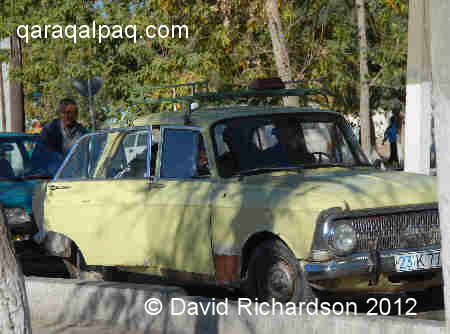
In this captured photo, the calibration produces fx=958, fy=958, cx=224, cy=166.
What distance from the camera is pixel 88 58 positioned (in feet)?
79.3

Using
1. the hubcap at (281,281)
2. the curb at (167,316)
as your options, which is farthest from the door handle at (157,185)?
the hubcap at (281,281)

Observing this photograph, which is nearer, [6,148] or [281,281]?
[281,281]

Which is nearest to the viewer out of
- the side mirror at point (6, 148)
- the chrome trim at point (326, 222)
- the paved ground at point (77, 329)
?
the chrome trim at point (326, 222)

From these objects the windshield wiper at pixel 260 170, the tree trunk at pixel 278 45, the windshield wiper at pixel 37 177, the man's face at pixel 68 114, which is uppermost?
the tree trunk at pixel 278 45

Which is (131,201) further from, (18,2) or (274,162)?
(18,2)

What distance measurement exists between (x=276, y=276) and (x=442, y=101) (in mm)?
2864

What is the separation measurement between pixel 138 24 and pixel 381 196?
15.3 m

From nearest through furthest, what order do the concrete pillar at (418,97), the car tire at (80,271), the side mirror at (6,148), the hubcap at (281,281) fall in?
1. the hubcap at (281,281)
2. the car tire at (80,271)
3. the concrete pillar at (418,97)
4. the side mirror at (6,148)

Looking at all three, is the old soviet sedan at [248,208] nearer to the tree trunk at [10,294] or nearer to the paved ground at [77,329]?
the paved ground at [77,329]

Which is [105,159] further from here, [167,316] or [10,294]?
[10,294]

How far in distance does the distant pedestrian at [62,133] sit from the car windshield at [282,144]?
15.1 ft

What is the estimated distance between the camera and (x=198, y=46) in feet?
69.3

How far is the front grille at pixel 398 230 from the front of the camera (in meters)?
7.10

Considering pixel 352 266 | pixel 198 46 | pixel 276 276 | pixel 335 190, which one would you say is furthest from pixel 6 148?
pixel 198 46
